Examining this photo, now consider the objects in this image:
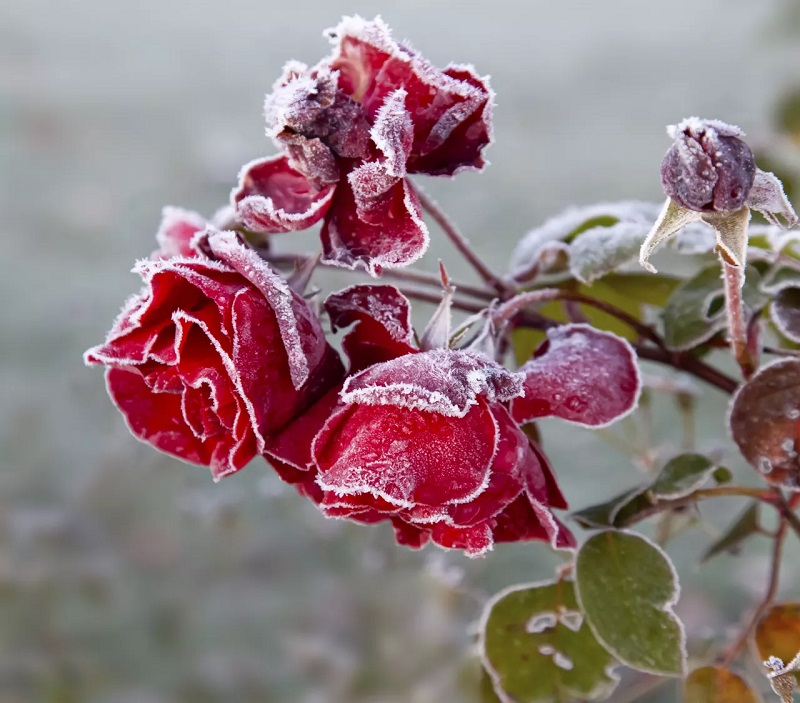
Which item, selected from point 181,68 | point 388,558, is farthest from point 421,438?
point 181,68

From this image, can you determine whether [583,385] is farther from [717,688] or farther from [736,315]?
[717,688]

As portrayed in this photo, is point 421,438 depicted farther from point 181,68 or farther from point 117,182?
point 181,68

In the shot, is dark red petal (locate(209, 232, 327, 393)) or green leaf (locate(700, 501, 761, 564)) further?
green leaf (locate(700, 501, 761, 564))

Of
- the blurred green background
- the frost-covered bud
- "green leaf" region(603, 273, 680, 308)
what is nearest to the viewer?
the frost-covered bud

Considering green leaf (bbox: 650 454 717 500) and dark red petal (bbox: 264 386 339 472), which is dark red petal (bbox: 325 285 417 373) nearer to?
dark red petal (bbox: 264 386 339 472)

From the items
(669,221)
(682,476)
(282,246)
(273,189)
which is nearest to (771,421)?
(682,476)

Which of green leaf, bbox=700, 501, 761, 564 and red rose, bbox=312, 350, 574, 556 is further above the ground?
red rose, bbox=312, 350, 574, 556

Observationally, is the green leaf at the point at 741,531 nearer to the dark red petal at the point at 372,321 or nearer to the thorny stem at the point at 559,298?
the thorny stem at the point at 559,298

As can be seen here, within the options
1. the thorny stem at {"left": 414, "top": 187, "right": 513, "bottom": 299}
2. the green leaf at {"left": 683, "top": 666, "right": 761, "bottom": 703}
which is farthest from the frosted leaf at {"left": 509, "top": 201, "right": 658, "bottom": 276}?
the green leaf at {"left": 683, "top": 666, "right": 761, "bottom": 703}
